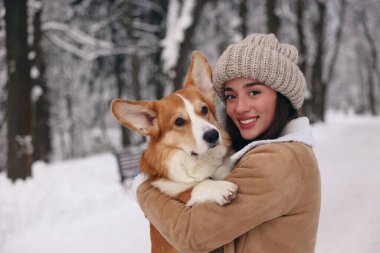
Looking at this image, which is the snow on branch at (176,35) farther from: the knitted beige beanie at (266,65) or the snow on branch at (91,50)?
the knitted beige beanie at (266,65)

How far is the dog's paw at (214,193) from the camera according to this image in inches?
69.9

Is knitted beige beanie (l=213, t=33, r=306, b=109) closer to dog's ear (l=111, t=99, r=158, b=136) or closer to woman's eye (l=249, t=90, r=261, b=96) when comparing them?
woman's eye (l=249, t=90, r=261, b=96)

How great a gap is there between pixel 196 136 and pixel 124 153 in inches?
246

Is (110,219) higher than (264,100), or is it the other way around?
(264,100)

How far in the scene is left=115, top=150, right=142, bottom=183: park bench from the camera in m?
8.02

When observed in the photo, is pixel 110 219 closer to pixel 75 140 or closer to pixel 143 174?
pixel 143 174

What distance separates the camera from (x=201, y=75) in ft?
8.84

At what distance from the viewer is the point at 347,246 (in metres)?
4.34

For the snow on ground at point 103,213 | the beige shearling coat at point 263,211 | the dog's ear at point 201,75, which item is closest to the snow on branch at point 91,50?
the snow on ground at point 103,213

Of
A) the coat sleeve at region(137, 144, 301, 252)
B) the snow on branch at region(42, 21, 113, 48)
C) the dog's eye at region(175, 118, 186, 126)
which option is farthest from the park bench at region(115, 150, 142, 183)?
the coat sleeve at region(137, 144, 301, 252)

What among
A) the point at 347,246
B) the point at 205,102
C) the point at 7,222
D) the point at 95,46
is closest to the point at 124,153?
the point at 7,222

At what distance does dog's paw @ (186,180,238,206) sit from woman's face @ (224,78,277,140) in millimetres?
462

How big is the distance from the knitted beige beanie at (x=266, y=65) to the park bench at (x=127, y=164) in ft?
19.9

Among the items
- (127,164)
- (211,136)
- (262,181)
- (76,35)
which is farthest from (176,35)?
(262,181)
